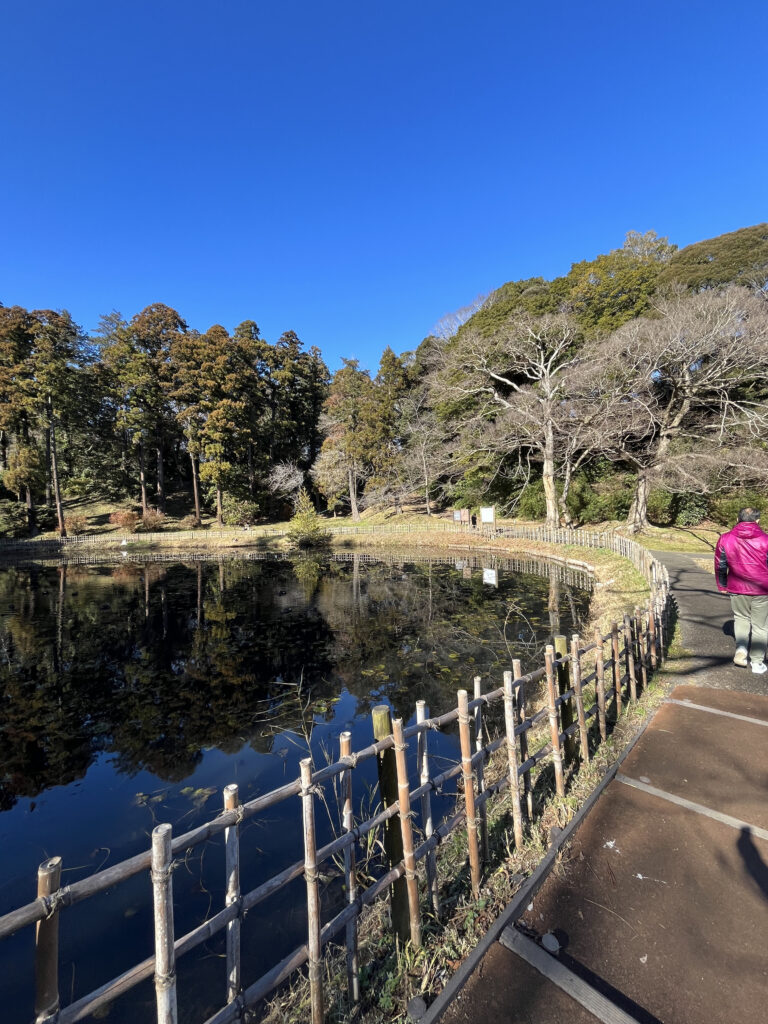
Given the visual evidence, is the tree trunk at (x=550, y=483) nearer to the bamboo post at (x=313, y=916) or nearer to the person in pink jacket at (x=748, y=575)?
the person in pink jacket at (x=748, y=575)

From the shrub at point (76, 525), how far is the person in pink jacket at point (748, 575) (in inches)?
1404

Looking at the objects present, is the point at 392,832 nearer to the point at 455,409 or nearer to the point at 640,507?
the point at 640,507

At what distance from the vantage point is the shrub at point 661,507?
20438mm

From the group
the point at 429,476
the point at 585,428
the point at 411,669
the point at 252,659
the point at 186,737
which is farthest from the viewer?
the point at 429,476

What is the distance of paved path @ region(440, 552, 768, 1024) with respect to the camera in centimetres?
190

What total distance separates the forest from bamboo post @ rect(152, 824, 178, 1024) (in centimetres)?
2053

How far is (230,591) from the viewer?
15.2m

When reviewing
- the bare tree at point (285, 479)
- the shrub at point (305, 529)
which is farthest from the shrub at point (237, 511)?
the shrub at point (305, 529)

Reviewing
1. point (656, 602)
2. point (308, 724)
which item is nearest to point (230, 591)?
point (308, 724)

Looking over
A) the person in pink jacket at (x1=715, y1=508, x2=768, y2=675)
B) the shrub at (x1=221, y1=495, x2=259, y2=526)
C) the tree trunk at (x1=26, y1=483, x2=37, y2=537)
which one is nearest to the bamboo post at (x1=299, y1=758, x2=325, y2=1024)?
the person in pink jacket at (x1=715, y1=508, x2=768, y2=675)

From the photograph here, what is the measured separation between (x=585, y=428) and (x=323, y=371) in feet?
97.8

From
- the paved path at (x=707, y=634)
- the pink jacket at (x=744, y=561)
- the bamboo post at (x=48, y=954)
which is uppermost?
the pink jacket at (x=744, y=561)

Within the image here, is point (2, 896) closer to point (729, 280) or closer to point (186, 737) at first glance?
point (186, 737)

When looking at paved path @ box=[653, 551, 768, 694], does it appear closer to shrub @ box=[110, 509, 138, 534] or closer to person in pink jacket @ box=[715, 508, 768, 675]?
person in pink jacket @ box=[715, 508, 768, 675]
